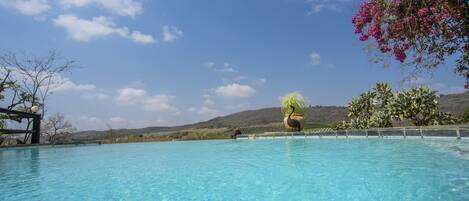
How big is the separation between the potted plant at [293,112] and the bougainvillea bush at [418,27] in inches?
1114

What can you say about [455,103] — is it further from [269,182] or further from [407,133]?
[269,182]

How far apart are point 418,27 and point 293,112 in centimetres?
3010

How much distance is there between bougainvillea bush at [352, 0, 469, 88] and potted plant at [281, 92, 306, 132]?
28306 millimetres

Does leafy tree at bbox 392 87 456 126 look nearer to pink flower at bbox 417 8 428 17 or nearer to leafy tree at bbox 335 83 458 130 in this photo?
leafy tree at bbox 335 83 458 130

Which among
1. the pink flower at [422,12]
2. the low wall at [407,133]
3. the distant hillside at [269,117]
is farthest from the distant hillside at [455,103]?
the pink flower at [422,12]

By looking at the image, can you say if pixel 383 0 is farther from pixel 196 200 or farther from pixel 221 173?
pixel 221 173

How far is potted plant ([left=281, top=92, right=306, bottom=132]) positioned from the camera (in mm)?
34438

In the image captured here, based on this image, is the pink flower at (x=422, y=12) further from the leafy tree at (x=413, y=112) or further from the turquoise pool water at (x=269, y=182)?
the leafy tree at (x=413, y=112)

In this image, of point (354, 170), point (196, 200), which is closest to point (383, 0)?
point (196, 200)

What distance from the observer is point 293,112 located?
116 feet

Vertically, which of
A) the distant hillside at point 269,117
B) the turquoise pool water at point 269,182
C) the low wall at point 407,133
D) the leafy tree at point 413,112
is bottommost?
the turquoise pool water at point 269,182

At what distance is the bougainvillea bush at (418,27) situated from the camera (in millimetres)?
5152

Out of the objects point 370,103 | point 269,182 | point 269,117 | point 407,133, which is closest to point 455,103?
point 370,103

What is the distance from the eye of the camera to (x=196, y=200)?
22.7ft
